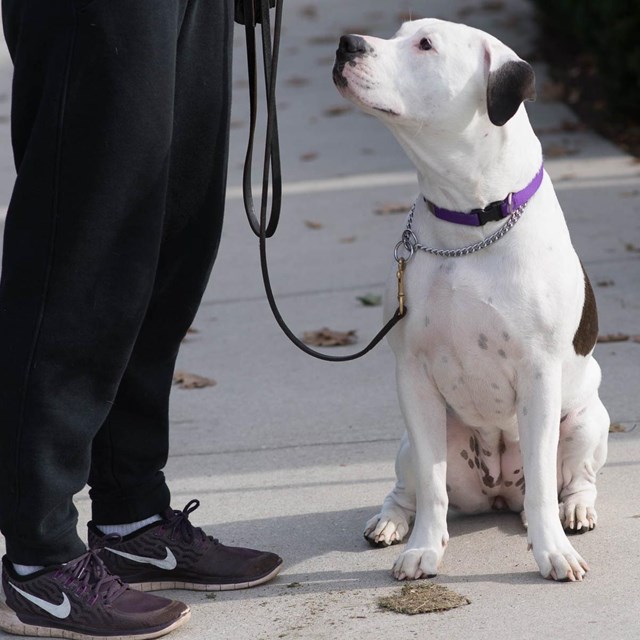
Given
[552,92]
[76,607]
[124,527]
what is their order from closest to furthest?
[76,607] → [124,527] → [552,92]

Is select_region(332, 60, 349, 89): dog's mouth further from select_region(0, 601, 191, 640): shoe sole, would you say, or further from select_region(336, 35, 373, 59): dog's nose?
select_region(0, 601, 191, 640): shoe sole

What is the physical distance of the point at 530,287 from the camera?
122 inches

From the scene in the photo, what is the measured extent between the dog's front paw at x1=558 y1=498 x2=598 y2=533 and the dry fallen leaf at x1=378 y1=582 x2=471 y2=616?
49 centimetres

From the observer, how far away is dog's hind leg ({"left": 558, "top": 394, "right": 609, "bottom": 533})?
135 inches

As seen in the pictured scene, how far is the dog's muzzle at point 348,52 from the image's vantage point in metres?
3.03

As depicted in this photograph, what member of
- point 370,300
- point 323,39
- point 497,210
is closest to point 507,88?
point 497,210

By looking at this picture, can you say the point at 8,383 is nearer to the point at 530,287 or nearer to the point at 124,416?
the point at 124,416

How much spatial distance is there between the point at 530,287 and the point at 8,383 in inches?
51.8

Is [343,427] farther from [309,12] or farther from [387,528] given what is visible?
[309,12]

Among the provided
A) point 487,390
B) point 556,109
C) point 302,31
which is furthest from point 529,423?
point 302,31

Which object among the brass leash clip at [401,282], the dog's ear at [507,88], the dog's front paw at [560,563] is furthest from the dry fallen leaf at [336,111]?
the dog's front paw at [560,563]

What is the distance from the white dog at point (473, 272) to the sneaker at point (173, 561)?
0.42m

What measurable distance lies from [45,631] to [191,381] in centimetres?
213

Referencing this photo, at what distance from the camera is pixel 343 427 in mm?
4406
